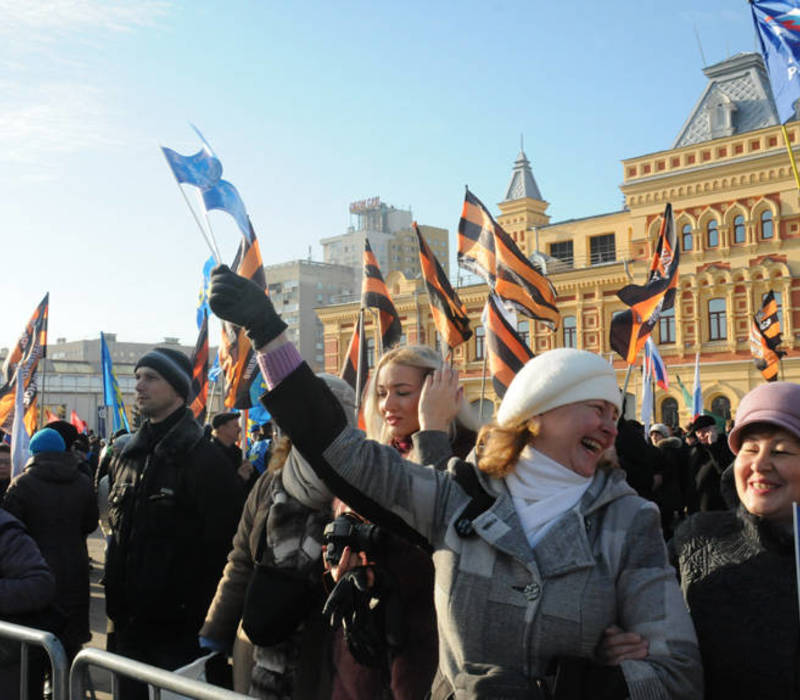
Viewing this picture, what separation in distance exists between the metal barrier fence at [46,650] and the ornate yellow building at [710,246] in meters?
29.6

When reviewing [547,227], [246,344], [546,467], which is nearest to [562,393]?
[546,467]

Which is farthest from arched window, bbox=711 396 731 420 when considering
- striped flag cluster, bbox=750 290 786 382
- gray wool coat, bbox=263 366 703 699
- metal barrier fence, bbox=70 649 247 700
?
metal barrier fence, bbox=70 649 247 700

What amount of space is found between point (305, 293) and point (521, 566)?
312 ft

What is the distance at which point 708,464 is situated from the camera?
8172mm

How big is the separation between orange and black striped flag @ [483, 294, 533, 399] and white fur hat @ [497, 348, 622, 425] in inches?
264

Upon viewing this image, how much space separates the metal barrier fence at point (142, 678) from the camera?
205cm

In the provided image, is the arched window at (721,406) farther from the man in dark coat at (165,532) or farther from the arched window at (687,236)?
the man in dark coat at (165,532)

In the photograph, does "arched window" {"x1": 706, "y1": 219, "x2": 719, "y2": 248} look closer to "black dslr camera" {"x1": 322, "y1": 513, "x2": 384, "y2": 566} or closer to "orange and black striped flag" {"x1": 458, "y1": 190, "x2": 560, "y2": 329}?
"orange and black striped flag" {"x1": 458, "y1": 190, "x2": 560, "y2": 329}

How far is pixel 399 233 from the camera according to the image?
116625mm

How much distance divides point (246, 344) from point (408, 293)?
32.4 meters

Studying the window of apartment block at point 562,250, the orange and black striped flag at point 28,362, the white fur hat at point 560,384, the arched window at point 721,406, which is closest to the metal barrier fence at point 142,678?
the white fur hat at point 560,384

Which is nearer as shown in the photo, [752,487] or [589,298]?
[752,487]

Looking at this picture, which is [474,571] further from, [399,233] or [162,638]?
[399,233]

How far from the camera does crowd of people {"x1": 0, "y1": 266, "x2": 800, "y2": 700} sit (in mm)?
1985
